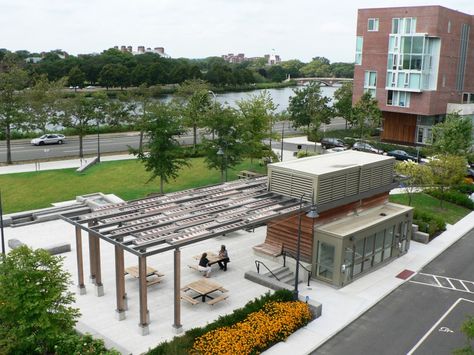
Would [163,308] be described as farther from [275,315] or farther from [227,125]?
[227,125]

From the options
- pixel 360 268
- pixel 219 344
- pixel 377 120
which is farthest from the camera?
pixel 377 120

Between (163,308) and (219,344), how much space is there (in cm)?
391

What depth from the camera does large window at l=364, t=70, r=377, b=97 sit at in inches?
2406

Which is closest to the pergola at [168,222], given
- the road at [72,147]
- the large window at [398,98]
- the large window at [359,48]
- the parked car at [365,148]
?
the road at [72,147]

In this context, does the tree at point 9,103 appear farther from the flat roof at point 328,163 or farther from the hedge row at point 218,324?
the hedge row at point 218,324

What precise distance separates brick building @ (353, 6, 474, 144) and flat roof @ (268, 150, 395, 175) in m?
35.1

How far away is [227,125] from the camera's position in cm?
3288

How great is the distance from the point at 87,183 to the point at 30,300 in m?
23.6

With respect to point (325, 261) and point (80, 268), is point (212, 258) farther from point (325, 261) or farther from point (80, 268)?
point (80, 268)

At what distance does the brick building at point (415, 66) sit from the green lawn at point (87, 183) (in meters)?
26.0

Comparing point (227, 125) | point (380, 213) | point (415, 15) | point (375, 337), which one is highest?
point (415, 15)

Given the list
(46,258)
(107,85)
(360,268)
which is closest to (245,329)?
(46,258)

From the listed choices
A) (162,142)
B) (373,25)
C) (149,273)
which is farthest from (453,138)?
(149,273)

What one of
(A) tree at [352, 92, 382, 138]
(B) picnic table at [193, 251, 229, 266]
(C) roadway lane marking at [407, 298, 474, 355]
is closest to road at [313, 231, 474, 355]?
(C) roadway lane marking at [407, 298, 474, 355]
